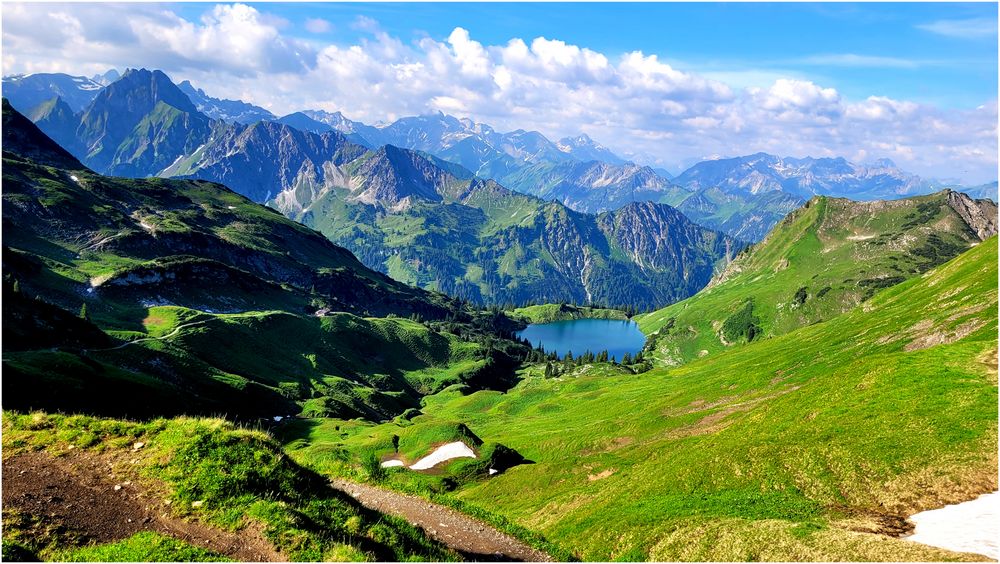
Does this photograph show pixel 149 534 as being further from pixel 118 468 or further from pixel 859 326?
pixel 859 326

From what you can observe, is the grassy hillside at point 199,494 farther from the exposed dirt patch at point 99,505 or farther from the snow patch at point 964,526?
the snow patch at point 964,526

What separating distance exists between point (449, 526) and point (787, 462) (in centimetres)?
3243

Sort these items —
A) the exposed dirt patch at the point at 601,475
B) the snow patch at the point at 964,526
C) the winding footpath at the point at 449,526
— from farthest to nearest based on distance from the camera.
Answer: the exposed dirt patch at the point at 601,475 < the snow patch at the point at 964,526 < the winding footpath at the point at 449,526

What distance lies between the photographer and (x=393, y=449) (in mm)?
86312

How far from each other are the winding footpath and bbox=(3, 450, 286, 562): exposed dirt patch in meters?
6.15

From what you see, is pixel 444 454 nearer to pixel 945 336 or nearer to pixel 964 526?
pixel 964 526

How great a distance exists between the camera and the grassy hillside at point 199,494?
640 inches

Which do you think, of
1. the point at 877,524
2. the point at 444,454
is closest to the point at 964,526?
the point at 877,524

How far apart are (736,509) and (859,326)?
103444 mm

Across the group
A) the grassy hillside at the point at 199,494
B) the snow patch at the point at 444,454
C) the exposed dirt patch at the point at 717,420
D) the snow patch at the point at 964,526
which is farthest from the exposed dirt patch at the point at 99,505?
the exposed dirt patch at the point at 717,420

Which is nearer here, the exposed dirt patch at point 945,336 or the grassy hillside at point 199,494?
the grassy hillside at point 199,494

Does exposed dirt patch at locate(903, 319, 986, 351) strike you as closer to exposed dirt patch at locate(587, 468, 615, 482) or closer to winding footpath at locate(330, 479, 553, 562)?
exposed dirt patch at locate(587, 468, 615, 482)

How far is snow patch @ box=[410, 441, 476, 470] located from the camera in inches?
3068

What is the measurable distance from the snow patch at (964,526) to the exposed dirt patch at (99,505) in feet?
110
